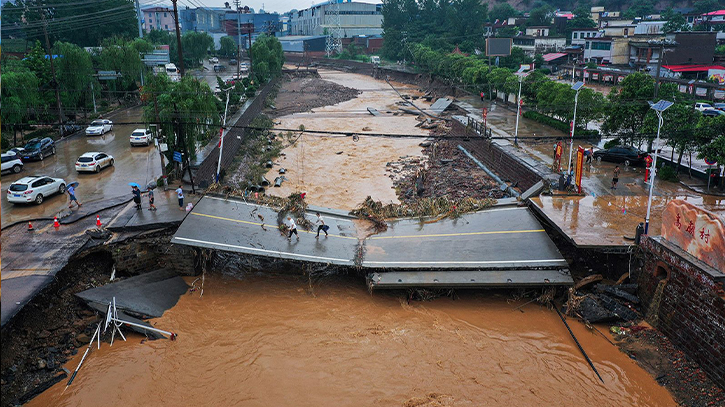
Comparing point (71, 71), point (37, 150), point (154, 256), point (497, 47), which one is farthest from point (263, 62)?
point (154, 256)

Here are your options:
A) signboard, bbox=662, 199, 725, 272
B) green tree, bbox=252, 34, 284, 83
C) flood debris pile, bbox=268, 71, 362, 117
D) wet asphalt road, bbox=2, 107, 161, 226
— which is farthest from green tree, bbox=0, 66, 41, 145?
signboard, bbox=662, 199, 725, 272

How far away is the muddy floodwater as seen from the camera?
43.1 feet

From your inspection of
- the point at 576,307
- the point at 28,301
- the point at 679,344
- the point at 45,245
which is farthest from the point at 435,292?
the point at 45,245

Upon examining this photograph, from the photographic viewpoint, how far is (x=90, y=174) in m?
28.3

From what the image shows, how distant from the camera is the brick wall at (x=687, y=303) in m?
13.3

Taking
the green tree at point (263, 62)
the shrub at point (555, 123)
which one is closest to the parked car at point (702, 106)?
the shrub at point (555, 123)

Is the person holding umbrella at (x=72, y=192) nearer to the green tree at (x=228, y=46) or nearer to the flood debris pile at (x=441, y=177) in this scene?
the flood debris pile at (x=441, y=177)

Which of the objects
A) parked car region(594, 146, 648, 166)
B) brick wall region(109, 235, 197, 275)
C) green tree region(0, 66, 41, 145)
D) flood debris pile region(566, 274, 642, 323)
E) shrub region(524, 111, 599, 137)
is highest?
green tree region(0, 66, 41, 145)

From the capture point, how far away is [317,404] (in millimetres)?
12938

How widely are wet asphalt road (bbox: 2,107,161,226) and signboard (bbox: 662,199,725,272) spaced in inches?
811

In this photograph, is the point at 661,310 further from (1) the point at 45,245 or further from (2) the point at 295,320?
(1) the point at 45,245

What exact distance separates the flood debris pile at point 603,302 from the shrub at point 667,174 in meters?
10.7

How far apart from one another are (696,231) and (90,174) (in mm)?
29163

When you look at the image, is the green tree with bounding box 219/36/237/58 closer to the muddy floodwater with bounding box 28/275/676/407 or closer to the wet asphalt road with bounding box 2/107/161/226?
the wet asphalt road with bounding box 2/107/161/226
